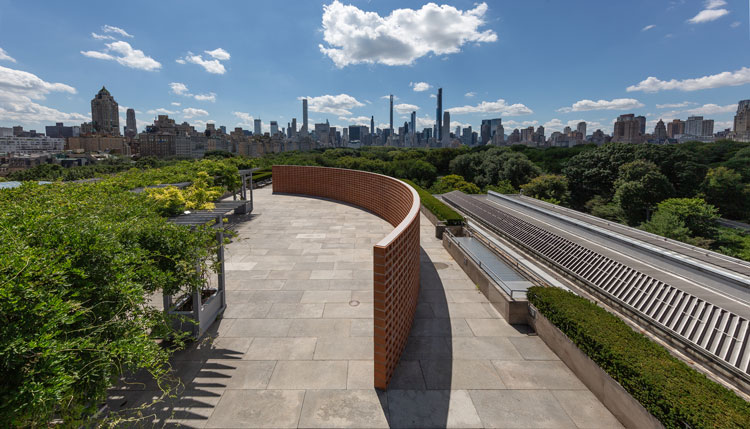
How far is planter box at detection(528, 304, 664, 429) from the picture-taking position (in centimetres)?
419

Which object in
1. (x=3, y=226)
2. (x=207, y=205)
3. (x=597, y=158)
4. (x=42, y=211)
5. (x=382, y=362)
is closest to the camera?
(x=3, y=226)

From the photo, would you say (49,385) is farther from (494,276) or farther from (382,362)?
(494,276)

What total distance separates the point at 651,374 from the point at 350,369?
4.09m

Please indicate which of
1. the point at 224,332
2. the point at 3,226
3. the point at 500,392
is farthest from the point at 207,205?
the point at 500,392

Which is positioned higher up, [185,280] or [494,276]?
[185,280]

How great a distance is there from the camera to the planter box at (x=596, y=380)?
4191 millimetres

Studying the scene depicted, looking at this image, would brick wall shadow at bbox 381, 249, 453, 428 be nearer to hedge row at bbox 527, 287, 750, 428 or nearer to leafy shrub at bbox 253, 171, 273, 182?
hedge row at bbox 527, 287, 750, 428

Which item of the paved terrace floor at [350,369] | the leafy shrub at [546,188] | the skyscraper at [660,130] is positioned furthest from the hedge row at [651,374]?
the skyscraper at [660,130]

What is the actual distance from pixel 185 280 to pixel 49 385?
264cm

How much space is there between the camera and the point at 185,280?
16.7 ft

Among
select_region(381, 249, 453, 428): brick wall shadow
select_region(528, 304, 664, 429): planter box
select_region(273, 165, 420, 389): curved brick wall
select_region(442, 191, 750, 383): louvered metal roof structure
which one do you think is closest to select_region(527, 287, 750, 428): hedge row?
select_region(528, 304, 664, 429): planter box

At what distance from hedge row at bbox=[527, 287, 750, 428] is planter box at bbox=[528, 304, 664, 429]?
0.10 metres

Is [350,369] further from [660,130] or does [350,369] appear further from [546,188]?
[660,130]

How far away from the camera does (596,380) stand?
494 centimetres
